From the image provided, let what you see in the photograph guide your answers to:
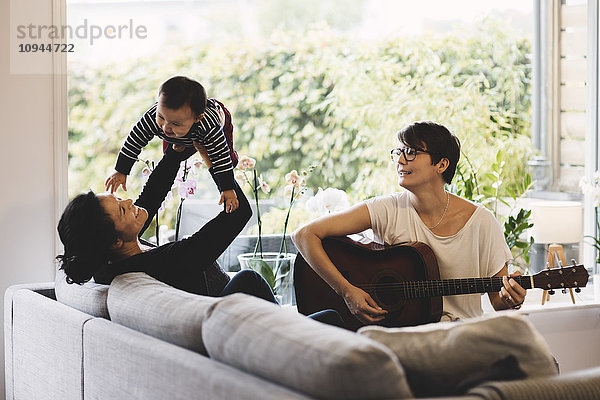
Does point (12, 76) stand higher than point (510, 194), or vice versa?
point (12, 76)

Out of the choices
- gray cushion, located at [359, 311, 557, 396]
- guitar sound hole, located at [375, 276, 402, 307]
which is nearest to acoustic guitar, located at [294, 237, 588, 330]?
guitar sound hole, located at [375, 276, 402, 307]

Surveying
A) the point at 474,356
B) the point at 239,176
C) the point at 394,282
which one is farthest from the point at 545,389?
the point at 239,176

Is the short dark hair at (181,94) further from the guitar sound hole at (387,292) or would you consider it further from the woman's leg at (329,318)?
the guitar sound hole at (387,292)

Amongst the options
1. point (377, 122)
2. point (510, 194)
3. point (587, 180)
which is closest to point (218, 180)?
point (377, 122)

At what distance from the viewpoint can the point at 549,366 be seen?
1645 millimetres

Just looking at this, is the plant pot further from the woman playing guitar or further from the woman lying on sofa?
the woman lying on sofa

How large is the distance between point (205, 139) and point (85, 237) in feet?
1.76

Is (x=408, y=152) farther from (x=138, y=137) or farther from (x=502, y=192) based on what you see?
(x=502, y=192)

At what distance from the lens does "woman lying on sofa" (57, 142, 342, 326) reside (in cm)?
252

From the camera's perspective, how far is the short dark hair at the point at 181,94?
2.65 meters

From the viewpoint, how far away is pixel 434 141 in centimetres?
304

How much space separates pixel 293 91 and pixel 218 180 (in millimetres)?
1412

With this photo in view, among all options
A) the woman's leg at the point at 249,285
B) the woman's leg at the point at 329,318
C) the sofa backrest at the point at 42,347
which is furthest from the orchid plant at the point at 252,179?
the sofa backrest at the point at 42,347

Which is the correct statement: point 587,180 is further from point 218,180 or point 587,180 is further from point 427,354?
point 427,354
